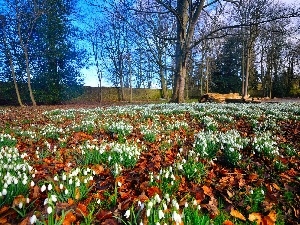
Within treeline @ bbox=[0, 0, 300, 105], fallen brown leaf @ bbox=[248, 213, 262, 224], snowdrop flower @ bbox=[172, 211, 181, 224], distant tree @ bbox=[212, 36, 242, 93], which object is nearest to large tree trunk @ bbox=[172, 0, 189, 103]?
treeline @ bbox=[0, 0, 300, 105]

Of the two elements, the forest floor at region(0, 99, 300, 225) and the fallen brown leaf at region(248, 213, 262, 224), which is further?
the fallen brown leaf at region(248, 213, 262, 224)

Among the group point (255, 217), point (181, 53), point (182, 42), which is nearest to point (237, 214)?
point (255, 217)

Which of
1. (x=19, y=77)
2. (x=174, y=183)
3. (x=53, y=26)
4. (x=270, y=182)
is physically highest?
(x=53, y=26)

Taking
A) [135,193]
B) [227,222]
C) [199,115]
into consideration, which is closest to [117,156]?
[135,193]

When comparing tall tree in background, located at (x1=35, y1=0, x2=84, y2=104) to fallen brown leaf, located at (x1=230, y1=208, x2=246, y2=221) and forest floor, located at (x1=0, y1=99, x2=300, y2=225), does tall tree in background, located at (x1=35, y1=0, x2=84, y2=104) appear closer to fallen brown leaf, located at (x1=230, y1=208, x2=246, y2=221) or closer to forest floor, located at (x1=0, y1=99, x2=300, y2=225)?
forest floor, located at (x1=0, y1=99, x2=300, y2=225)

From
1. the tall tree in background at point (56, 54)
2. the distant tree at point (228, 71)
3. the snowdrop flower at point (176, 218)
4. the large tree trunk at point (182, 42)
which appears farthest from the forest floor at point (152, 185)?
the distant tree at point (228, 71)

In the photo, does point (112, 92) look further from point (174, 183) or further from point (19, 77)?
point (174, 183)

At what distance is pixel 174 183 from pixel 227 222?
91 cm

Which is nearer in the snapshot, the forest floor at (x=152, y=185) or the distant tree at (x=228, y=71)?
the forest floor at (x=152, y=185)

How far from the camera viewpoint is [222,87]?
44.8 metres

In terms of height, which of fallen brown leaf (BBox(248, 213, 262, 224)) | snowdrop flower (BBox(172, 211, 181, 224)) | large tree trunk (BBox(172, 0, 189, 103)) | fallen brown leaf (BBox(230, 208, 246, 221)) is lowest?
fallen brown leaf (BBox(248, 213, 262, 224))

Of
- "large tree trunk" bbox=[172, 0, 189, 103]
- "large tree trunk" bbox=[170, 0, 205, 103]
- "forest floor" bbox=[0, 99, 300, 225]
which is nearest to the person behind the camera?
"forest floor" bbox=[0, 99, 300, 225]

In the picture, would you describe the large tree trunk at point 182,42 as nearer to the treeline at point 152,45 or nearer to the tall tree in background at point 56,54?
the treeline at point 152,45

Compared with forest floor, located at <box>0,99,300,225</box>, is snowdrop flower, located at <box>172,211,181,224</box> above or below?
above
